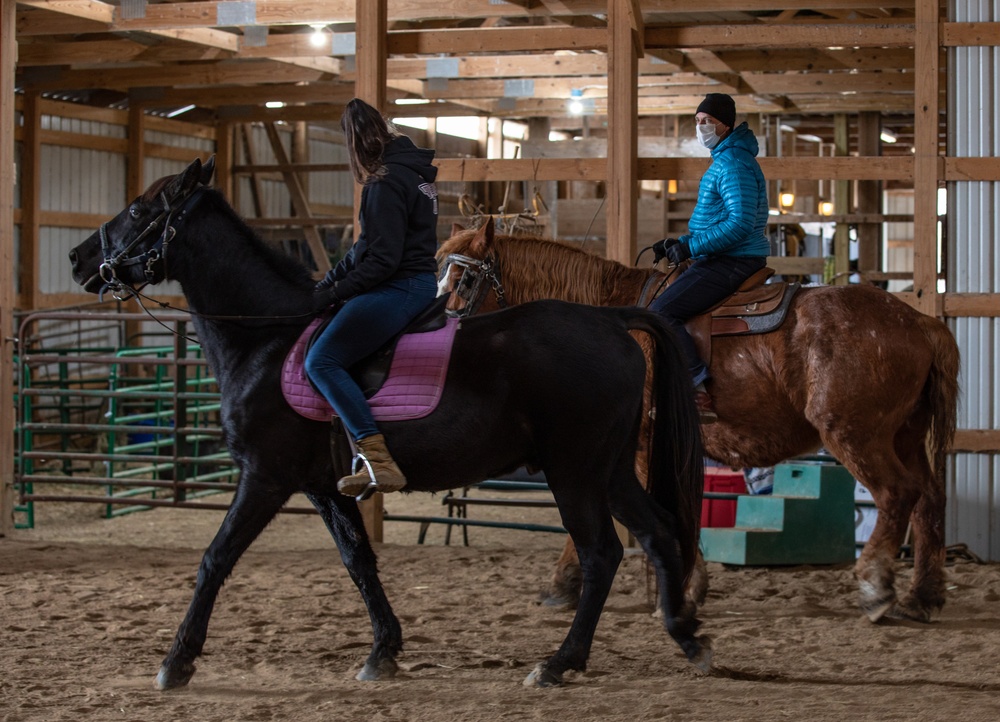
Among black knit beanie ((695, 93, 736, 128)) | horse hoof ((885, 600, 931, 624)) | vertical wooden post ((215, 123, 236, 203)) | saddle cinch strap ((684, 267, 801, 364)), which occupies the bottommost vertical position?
horse hoof ((885, 600, 931, 624))

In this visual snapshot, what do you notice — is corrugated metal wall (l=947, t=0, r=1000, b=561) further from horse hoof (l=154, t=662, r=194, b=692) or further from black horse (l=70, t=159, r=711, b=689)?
horse hoof (l=154, t=662, r=194, b=692)

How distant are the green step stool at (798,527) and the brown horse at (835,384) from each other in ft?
3.30

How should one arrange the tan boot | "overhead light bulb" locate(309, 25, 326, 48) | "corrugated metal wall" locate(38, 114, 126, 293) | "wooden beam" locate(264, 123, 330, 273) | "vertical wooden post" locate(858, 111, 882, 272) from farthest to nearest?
1. "wooden beam" locate(264, 123, 330, 273)
2. "vertical wooden post" locate(858, 111, 882, 272)
3. "corrugated metal wall" locate(38, 114, 126, 293)
4. "overhead light bulb" locate(309, 25, 326, 48)
5. the tan boot

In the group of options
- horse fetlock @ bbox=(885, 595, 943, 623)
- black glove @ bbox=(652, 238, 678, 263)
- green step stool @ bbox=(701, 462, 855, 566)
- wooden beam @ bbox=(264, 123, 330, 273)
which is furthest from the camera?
wooden beam @ bbox=(264, 123, 330, 273)

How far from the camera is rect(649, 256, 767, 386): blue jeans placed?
580cm

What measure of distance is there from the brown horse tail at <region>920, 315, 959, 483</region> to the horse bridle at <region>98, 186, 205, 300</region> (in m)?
3.59

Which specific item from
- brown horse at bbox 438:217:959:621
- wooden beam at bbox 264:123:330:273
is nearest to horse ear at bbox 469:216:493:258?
brown horse at bbox 438:217:959:621

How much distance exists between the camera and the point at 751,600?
618 centimetres

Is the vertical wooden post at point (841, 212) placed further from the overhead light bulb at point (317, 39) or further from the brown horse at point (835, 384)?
the brown horse at point (835, 384)

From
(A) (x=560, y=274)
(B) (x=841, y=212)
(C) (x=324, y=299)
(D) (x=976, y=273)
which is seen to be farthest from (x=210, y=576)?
(B) (x=841, y=212)

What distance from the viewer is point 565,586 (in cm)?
602

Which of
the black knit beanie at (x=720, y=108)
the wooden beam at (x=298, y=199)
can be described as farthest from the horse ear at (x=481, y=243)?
the wooden beam at (x=298, y=199)

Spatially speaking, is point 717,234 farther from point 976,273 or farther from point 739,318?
point 976,273

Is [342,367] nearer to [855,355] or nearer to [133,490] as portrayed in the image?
[855,355]
